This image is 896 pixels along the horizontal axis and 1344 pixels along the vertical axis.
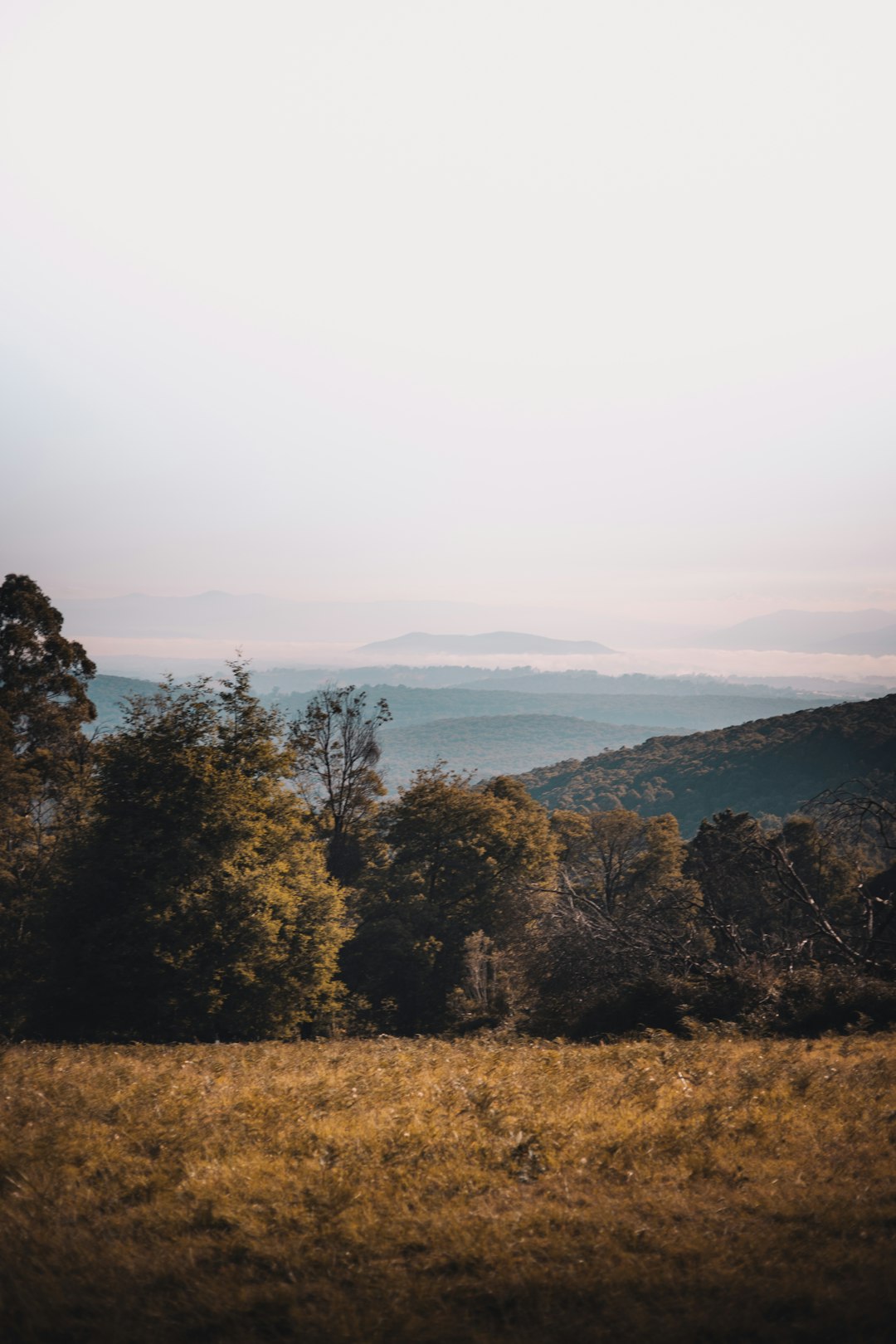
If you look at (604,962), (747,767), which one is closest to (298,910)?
(604,962)

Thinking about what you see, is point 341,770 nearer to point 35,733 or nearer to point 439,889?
point 439,889

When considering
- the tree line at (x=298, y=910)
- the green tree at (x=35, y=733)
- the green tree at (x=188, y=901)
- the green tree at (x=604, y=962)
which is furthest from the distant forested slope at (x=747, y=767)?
the green tree at (x=35, y=733)

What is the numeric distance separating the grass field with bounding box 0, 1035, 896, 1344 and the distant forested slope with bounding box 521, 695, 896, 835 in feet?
350

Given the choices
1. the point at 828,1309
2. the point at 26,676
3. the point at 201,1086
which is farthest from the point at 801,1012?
the point at 26,676

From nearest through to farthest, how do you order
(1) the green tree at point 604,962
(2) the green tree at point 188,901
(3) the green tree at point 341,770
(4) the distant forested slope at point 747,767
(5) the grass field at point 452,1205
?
1. (5) the grass field at point 452,1205
2. (1) the green tree at point 604,962
3. (2) the green tree at point 188,901
4. (3) the green tree at point 341,770
5. (4) the distant forested slope at point 747,767

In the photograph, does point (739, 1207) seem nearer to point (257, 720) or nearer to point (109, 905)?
point (109, 905)

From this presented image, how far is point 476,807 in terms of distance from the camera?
3881 cm

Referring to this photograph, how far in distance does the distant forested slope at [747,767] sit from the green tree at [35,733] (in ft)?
341

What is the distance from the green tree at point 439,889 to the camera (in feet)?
108

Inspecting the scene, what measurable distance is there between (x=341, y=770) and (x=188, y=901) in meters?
20.1

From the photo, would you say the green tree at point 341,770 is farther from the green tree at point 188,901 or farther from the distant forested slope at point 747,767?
the distant forested slope at point 747,767

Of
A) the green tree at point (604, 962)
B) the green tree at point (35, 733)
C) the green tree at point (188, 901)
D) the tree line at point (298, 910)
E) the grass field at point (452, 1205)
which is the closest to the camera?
the grass field at point (452, 1205)

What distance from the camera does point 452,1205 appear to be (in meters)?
7.54

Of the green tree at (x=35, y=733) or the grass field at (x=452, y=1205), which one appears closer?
the grass field at (x=452, y=1205)
